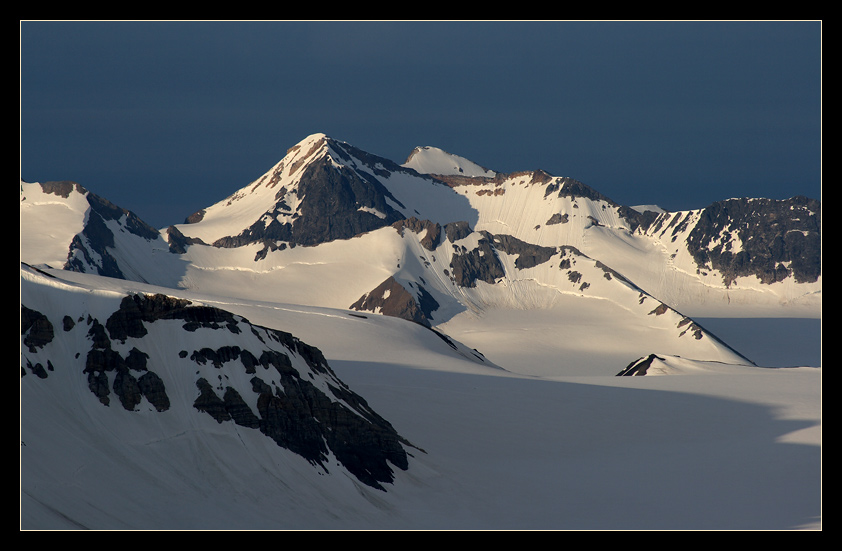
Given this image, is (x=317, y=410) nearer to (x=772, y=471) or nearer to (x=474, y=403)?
(x=474, y=403)

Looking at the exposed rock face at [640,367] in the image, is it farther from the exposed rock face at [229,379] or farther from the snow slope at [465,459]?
the exposed rock face at [229,379]

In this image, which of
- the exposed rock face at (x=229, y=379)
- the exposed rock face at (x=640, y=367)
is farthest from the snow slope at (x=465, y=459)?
the exposed rock face at (x=640, y=367)

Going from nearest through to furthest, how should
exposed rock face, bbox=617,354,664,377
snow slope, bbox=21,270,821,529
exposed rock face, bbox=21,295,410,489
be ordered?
snow slope, bbox=21,270,821,529 < exposed rock face, bbox=21,295,410,489 < exposed rock face, bbox=617,354,664,377

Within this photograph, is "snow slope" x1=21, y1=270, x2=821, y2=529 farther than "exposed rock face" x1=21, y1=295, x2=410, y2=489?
No

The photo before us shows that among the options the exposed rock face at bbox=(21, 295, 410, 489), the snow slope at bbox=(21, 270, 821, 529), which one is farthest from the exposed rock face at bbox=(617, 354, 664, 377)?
the exposed rock face at bbox=(21, 295, 410, 489)

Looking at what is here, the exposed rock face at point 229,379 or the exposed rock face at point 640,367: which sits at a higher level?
the exposed rock face at point 640,367

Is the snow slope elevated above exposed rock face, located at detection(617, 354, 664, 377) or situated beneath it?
situated beneath

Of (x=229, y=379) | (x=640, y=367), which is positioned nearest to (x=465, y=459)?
(x=229, y=379)

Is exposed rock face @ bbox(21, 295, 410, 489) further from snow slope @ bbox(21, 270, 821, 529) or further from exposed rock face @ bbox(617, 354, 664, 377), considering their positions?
exposed rock face @ bbox(617, 354, 664, 377)
